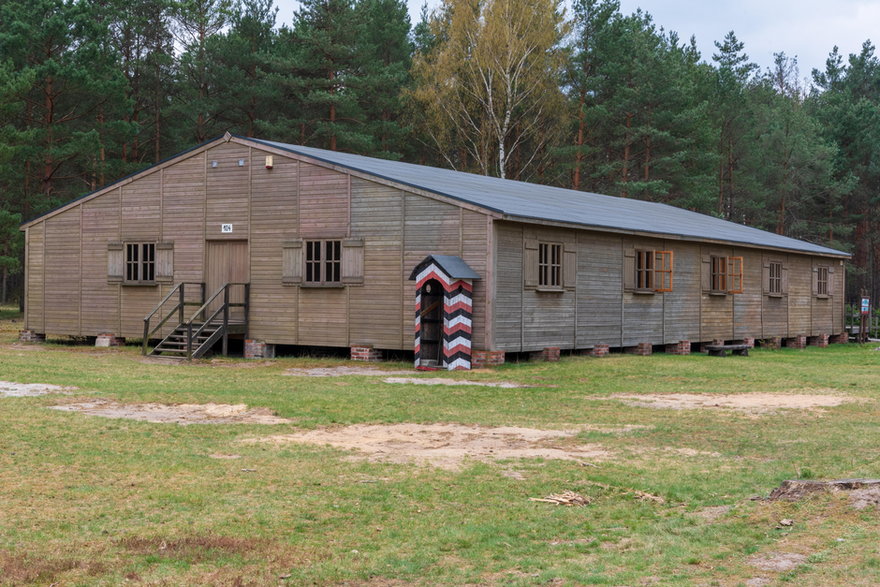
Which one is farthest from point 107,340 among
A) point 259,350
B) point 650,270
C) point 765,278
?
point 765,278

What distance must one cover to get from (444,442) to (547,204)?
1506cm

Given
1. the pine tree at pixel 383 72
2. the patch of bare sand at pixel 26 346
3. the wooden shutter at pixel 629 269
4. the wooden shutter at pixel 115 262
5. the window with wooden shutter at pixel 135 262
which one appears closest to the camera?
the wooden shutter at pixel 629 269

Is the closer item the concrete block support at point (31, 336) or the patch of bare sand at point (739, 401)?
the patch of bare sand at point (739, 401)

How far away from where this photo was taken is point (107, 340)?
27078 mm

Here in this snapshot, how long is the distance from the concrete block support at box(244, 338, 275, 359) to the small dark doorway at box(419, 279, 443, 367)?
4.89 m

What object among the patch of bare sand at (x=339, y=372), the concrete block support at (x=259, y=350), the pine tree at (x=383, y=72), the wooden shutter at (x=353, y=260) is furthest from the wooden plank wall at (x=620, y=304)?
the pine tree at (x=383, y=72)

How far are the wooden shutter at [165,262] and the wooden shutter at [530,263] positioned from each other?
9.62m

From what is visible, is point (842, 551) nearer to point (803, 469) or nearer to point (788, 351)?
point (803, 469)

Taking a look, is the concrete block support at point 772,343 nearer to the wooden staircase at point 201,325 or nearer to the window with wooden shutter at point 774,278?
the window with wooden shutter at point 774,278

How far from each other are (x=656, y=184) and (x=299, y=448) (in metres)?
37.8

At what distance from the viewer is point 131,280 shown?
26891mm

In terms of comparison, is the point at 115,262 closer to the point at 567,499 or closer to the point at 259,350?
the point at 259,350

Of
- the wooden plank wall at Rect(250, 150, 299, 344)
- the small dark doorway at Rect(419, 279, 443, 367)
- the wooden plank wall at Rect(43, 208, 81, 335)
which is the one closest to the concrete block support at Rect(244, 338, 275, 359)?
the wooden plank wall at Rect(250, 150, 299, 344)

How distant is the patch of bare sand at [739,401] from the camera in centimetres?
1530
